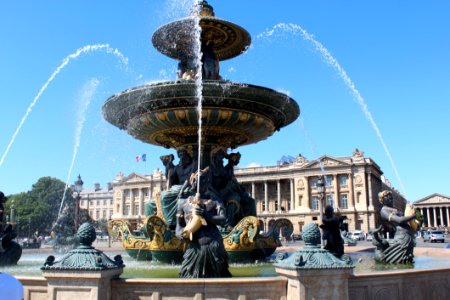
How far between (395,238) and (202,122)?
14.8ft

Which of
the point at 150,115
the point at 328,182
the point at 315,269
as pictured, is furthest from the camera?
the point at 328,182

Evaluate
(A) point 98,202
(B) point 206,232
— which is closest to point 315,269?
(B) point 206,232

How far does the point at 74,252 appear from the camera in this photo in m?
4.64

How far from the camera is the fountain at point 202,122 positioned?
8883mm

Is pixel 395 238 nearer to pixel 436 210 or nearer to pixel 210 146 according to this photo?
pixel 210 146

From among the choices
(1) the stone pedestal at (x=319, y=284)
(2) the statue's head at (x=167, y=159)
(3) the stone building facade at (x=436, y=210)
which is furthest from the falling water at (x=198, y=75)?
(3) the stone building facade at (x=436, y=210)

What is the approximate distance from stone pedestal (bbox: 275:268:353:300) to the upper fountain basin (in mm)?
5122

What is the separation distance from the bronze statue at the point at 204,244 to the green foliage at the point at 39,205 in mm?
65696

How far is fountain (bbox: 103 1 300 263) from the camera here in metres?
8.88

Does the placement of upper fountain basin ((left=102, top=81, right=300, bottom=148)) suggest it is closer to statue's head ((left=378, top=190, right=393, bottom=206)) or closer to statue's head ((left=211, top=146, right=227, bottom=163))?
statue's head ((left=211, top=146, right=227, bottom=163))

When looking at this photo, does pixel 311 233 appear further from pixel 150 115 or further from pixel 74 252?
pixel 150 115

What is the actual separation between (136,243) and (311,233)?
17.7ft

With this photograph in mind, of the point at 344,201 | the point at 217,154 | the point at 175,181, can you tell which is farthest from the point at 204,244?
the point at 344,201

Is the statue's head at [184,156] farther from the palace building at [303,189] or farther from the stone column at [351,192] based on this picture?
the stone column at [351,192]
